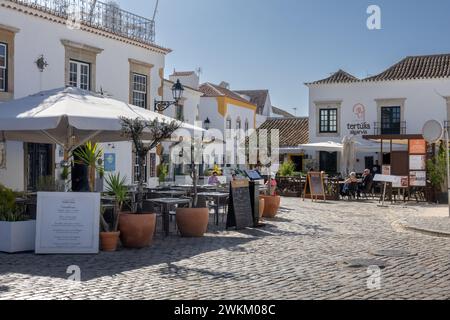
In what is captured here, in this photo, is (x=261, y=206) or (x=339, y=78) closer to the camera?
(x=261, y=206)

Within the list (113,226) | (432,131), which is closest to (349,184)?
(432,131)

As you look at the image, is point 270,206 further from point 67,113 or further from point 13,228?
point 13,228

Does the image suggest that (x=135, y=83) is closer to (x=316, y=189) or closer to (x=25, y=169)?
(x=25, y=169)

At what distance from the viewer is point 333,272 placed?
7684mm

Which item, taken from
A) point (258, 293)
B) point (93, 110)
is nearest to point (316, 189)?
point (93, 110)

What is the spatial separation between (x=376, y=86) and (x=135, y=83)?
1698cm

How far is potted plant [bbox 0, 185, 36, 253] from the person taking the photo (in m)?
9.05

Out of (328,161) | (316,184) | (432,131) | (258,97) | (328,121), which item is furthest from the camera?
(258,97)

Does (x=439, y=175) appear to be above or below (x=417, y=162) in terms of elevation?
below

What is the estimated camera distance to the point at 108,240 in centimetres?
933

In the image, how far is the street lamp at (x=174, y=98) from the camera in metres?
17.2

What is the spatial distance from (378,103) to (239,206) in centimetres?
2198

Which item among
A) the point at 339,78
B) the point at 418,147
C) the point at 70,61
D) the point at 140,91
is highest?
the point at 339,78

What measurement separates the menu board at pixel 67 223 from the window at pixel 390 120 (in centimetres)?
2541
